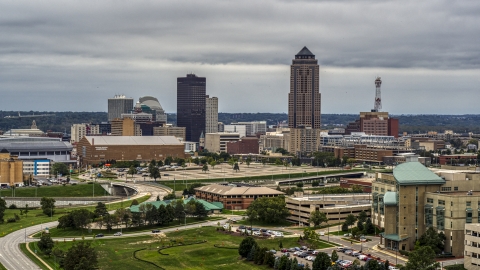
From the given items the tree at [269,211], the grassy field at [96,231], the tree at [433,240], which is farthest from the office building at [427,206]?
the grassy field at [96,231]

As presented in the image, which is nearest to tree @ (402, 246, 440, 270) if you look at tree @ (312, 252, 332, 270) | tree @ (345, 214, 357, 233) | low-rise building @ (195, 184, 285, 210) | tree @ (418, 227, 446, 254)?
tree @ (312, 252, 332, 270)

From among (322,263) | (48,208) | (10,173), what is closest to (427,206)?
(322,263)

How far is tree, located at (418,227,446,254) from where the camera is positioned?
98.9 m

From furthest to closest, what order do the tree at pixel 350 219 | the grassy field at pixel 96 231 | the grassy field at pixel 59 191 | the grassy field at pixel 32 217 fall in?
the grassy field at pixel 59 191 < the grassy field at pixel 32 217 < the grassy field at pixel 96 231 < the tree at pixel 350 219

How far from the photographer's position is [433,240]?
325ft

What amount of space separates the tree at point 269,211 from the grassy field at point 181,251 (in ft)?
37.1

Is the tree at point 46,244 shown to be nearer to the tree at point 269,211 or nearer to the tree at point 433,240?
the tree at point 269,211

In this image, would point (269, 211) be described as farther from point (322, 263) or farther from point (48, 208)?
point (48, 208)

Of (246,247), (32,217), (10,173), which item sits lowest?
(32,217)

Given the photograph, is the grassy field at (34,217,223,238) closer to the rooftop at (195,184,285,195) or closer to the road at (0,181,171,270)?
the road at (0,181,171,270)

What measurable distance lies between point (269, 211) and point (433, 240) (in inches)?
1345

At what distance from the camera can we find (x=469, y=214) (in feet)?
330

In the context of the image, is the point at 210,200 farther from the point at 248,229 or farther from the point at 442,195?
the point at 442,195

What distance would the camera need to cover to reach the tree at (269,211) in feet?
420
